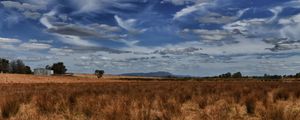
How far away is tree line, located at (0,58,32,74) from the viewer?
14738cm

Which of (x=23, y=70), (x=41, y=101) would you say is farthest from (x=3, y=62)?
(x=41, y=101)

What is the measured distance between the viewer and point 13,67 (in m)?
157

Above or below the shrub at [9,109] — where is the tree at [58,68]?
above

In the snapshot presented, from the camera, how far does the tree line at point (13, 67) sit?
5802 inches

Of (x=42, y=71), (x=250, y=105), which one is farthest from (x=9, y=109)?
(x=42, y=71)

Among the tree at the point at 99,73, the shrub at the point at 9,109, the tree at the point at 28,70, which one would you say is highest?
the tree at the point at 28,70

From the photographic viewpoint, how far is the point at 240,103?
14.6m

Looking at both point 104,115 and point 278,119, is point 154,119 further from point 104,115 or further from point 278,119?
point 278,119

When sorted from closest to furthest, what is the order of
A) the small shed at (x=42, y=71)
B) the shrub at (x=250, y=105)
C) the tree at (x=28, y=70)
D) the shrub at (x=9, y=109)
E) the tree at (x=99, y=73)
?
the shrub at (x=9, y=109) → the shrub at (x=250, y=105) → the small shed at (x=42, y=71) → the tree at (x=99, y=73) → the tree at (x=28, y=70)

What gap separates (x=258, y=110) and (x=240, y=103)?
7.33 feet

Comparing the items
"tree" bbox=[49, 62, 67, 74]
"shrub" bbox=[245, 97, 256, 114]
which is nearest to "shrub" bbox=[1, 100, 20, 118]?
"shrub" bbox=[245, 97, 256, 114]

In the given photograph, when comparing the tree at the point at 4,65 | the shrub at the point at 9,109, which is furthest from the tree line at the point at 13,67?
the shrub at the point at 9,109

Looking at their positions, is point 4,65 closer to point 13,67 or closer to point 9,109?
point 13,67

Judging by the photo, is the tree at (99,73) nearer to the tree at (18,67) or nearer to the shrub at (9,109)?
the tree at (18,67)
